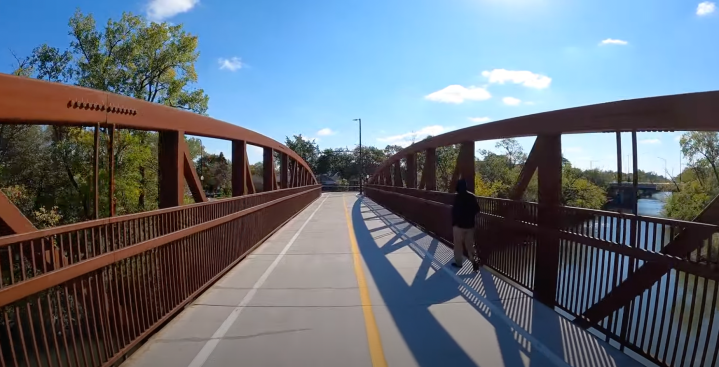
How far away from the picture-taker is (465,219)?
343 inches

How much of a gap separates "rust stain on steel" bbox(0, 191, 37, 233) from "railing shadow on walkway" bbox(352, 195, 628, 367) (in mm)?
3717

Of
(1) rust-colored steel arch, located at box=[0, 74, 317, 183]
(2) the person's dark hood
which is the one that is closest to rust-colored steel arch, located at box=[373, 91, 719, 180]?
(2) the person's dark hood

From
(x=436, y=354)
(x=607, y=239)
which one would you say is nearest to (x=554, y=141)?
(x=607, y=239)

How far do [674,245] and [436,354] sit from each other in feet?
7.95

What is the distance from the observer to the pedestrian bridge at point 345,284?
3.75m

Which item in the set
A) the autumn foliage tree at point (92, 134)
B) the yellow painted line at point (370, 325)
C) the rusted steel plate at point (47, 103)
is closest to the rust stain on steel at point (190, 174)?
the rusted steel plate at point (47, 103)

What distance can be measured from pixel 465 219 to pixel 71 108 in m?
6.64

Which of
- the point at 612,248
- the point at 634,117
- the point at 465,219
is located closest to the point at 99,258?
the point at 612,248

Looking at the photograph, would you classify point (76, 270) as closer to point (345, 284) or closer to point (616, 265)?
point (345, 284)

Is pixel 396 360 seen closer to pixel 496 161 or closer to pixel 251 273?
pixel 251 273

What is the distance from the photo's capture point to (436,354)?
4.57m

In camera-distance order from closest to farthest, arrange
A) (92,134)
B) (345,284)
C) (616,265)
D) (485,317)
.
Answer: (616,265), (485,317), (345,284), (92,134)

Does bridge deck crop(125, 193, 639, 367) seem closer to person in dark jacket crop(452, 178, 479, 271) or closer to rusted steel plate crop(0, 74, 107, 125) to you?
person in dark jacket crop(452, 178, 479, 271)

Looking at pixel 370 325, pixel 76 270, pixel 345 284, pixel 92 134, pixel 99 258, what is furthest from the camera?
pixel 92 134
